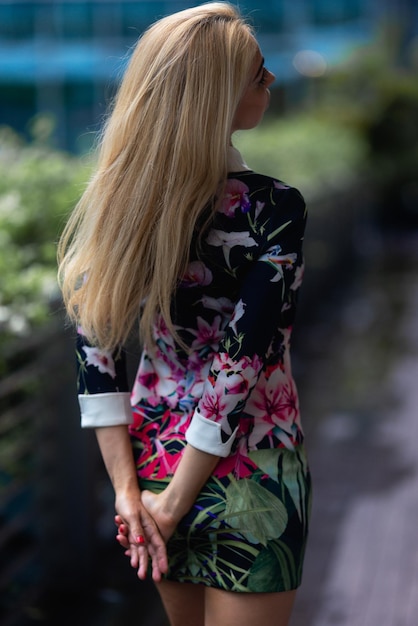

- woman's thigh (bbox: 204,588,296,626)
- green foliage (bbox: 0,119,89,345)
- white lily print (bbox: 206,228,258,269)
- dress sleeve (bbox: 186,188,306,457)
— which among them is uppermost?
white lily print (bbox: 206,228,258,269)

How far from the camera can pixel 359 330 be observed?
8.85 m

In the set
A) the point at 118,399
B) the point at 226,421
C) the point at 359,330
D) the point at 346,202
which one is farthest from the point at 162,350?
the point at 346,202

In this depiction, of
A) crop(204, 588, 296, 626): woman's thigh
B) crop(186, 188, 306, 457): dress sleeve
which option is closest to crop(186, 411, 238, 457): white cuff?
crop(186, 188, 306, 457): dress sleeve

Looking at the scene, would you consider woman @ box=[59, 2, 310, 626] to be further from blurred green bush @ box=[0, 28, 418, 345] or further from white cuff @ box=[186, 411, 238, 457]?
blurred green bush @ box=[0, 28, 418, 345]

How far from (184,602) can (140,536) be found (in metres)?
0.25

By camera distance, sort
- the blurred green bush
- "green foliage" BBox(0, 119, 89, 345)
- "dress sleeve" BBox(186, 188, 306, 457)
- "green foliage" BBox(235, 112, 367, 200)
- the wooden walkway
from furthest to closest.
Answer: "green foliage" BBox(235, 112, 367, 200)
the wooden walkway
the blurred green bush
"green foliage" BBox(0, 119, 89, 345)
"dress sleeve" BBox(186, 188, 306, 457)

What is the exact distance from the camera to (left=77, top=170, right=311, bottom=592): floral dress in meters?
1.70

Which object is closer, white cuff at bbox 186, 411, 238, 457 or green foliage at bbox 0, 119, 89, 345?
white cuff at bbox 186, 411, 238, 457

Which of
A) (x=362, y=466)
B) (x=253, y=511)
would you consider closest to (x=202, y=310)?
(x=253, y=511)

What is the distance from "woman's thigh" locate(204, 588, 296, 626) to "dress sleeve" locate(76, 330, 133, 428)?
43 cm

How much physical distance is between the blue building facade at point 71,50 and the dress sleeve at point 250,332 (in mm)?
14964

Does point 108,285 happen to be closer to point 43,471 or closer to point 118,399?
point 118,399

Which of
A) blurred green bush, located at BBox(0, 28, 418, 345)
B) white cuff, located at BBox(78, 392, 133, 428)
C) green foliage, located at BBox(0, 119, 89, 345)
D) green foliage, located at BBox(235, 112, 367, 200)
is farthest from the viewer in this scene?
green foliage, located at BBox(235, 112, 367, 200)

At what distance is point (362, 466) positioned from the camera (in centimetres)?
526
